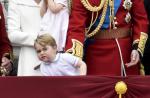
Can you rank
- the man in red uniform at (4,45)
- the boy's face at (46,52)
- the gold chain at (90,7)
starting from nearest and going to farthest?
the boy's face at (46,52) → the gold chain at (90,7) → the man in red uniform at (4,45)

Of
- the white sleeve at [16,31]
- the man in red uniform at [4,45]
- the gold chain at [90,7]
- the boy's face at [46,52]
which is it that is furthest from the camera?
the man in red uniform at [4,45]

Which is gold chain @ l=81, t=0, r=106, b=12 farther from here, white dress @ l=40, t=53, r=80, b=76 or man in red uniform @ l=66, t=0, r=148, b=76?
white dress @ l=40, t=53, r=80, b=76

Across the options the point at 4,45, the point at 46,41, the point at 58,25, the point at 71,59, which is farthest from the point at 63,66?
the point at 4,45

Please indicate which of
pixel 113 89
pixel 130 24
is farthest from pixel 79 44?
pixel 113 89

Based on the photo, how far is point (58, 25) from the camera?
3.80 metres

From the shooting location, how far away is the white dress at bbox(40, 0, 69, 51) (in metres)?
3.79

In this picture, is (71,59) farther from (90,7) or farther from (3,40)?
(3,40)

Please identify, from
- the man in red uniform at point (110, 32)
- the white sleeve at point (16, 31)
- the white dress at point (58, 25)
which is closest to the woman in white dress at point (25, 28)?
the white sleeve at point (16, 31)

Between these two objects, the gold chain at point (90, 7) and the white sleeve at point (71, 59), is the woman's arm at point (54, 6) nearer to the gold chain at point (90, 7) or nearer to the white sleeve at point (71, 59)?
the gold chain at point (90, 7)

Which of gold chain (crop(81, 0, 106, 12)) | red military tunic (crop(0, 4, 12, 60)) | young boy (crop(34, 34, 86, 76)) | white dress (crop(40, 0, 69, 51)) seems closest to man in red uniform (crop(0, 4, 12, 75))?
red military tunic (crop(0, 4, 12, 60))

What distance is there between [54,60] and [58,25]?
36 cm

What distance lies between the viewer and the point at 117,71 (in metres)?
3.77

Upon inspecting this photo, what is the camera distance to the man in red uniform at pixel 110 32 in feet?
12.2

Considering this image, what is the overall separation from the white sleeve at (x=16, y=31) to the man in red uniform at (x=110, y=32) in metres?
0.35
